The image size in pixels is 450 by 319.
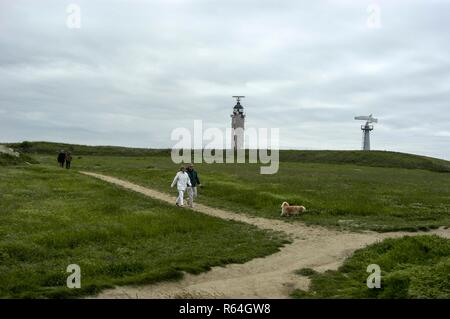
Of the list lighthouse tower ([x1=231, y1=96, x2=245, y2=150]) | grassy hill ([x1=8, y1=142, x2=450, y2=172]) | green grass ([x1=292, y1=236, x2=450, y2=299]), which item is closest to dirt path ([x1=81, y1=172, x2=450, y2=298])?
green grass ([x1=292, y1=236, x2=450, y2=299])

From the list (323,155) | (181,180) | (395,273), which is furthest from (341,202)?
(323,155)

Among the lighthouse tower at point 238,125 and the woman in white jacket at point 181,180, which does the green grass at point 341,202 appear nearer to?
the woman in white jacket at point 181,180

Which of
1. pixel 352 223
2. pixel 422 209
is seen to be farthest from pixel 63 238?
pixel 422 209

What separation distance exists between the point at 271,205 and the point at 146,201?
351 inches

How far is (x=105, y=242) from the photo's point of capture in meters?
21.0

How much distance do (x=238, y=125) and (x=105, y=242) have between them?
381ft

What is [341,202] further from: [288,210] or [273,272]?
[273,272]

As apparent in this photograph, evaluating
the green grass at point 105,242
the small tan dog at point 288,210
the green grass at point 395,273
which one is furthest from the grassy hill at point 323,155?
the green grass at point 395,273

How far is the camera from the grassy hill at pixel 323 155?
104438 mm

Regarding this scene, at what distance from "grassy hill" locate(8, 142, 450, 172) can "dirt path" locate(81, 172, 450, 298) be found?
82.0 m

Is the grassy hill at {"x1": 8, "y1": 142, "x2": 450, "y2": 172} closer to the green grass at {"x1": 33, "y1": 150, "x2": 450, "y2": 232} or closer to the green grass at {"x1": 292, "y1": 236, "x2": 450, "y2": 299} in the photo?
the green grass at {"x1": 33, "y1": 150, "x2": 450, "y2": 232}

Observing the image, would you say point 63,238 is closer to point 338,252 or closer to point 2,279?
point 2,279

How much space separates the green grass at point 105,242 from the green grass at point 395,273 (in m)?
3.66

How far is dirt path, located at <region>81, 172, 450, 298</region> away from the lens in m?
14.4
